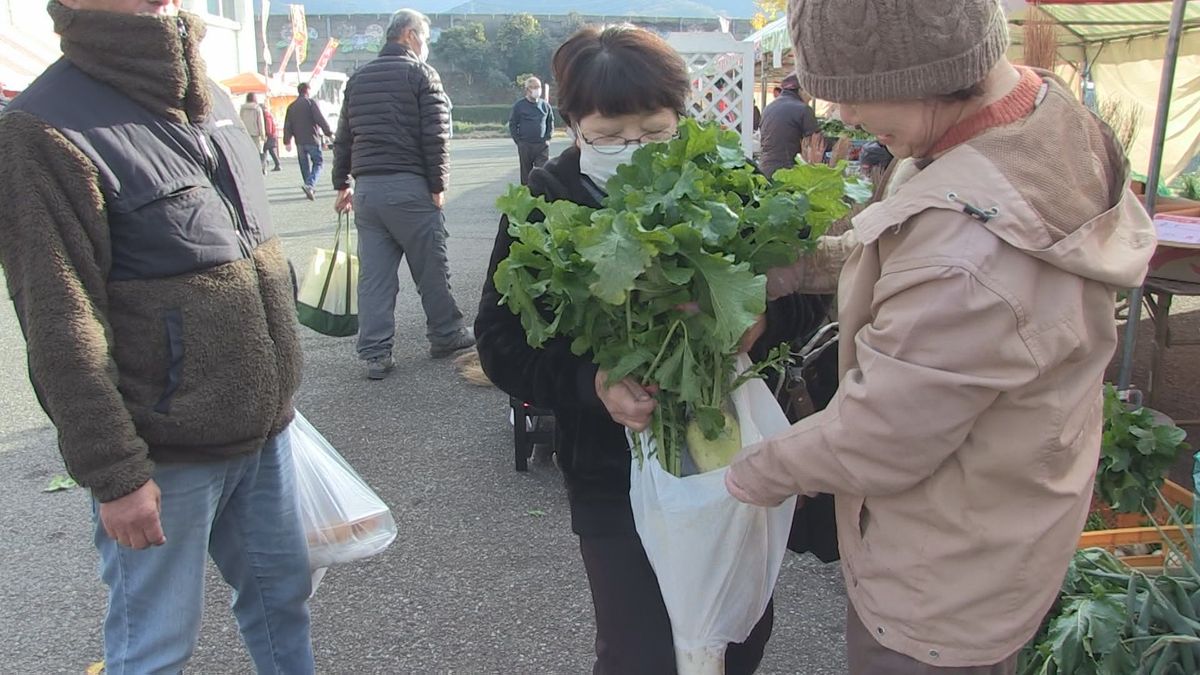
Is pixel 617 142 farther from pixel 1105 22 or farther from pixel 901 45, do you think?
pixel 1105 22

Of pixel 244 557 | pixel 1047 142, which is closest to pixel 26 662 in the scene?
pixel 244 557

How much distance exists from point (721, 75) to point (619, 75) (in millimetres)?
5055

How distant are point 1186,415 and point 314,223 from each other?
10619 millimetres

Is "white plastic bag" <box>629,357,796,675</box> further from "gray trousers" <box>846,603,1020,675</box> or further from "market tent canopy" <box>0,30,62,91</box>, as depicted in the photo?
"market tent canopy" <box>0,30,62,91</box>

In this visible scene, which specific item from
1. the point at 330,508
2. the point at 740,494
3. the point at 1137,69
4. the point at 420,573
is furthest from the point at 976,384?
the point at 1137,69

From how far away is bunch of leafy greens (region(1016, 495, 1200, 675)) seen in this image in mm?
2027

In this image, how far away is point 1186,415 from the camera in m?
4.95

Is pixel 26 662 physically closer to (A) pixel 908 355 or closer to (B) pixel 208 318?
(B) pixel 208 318

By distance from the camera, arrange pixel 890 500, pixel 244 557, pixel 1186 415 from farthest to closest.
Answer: pixel 1186 415 < pixel 244 557 < pixel 890 500

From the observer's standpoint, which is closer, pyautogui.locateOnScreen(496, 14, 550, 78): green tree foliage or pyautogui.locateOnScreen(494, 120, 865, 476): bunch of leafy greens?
pyautogui.locateOnScreen(494, 120, 865, 476): bunch of leafy greens

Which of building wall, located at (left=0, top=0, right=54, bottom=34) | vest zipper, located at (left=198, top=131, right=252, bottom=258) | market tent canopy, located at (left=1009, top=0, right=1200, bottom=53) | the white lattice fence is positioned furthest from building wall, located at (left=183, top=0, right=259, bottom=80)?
vest zipper, located at (left=198, top=131, right=252, bottom=258)

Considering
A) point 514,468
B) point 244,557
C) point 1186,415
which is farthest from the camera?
point 1186,415

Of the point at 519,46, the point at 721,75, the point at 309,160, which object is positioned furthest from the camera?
the point at 519,46

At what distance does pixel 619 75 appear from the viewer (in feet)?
5.86
